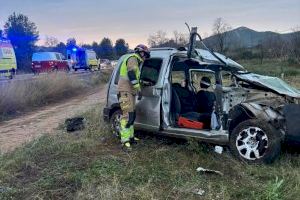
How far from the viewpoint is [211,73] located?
26.2ft

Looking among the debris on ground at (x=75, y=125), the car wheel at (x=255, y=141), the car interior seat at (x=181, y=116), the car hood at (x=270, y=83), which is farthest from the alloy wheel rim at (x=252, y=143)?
the debris on ground at (x=75, y=125)

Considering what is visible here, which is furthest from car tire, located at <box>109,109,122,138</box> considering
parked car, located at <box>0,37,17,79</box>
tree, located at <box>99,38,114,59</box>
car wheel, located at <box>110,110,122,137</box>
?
tree, located at <box>99,38,114,59</box>

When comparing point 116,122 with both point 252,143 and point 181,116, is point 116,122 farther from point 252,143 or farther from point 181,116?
point 252,143

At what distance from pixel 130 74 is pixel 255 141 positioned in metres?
2.46

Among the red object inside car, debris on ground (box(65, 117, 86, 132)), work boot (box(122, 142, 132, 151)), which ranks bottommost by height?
debris on ground (box(65, 117, 86, 132))

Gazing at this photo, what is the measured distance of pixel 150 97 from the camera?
25.2 ft

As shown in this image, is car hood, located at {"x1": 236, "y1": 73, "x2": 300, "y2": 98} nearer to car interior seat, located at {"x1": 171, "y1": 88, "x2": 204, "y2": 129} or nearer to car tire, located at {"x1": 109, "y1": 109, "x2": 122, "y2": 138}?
car interior seat, located at {"x1": 171, "y1": 88, "x2": 204, "y2": 129}

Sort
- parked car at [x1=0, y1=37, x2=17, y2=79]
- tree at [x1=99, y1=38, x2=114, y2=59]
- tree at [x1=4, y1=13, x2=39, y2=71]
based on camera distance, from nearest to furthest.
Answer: parked car at [x1=0, y1=37, x2=17, y2=79]
tree at [x1=4, y1=13, x2=39, y2=71]
tree at [x1=99, y1=38, x2=114, y2=59]

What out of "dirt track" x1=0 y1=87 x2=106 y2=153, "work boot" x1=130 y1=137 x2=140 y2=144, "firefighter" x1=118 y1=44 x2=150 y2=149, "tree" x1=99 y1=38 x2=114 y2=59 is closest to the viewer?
"firefighter" x1=118 y1=44 x2=150 y2=149

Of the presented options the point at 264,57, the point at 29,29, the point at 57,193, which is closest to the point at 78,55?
the point at 264,57

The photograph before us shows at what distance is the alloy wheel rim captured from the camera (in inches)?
245

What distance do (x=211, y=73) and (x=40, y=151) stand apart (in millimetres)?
3352

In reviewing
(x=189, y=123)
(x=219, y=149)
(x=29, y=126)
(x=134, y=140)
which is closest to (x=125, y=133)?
(x=134, y=140)

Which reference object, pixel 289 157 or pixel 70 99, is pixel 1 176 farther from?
pixel 70 99
